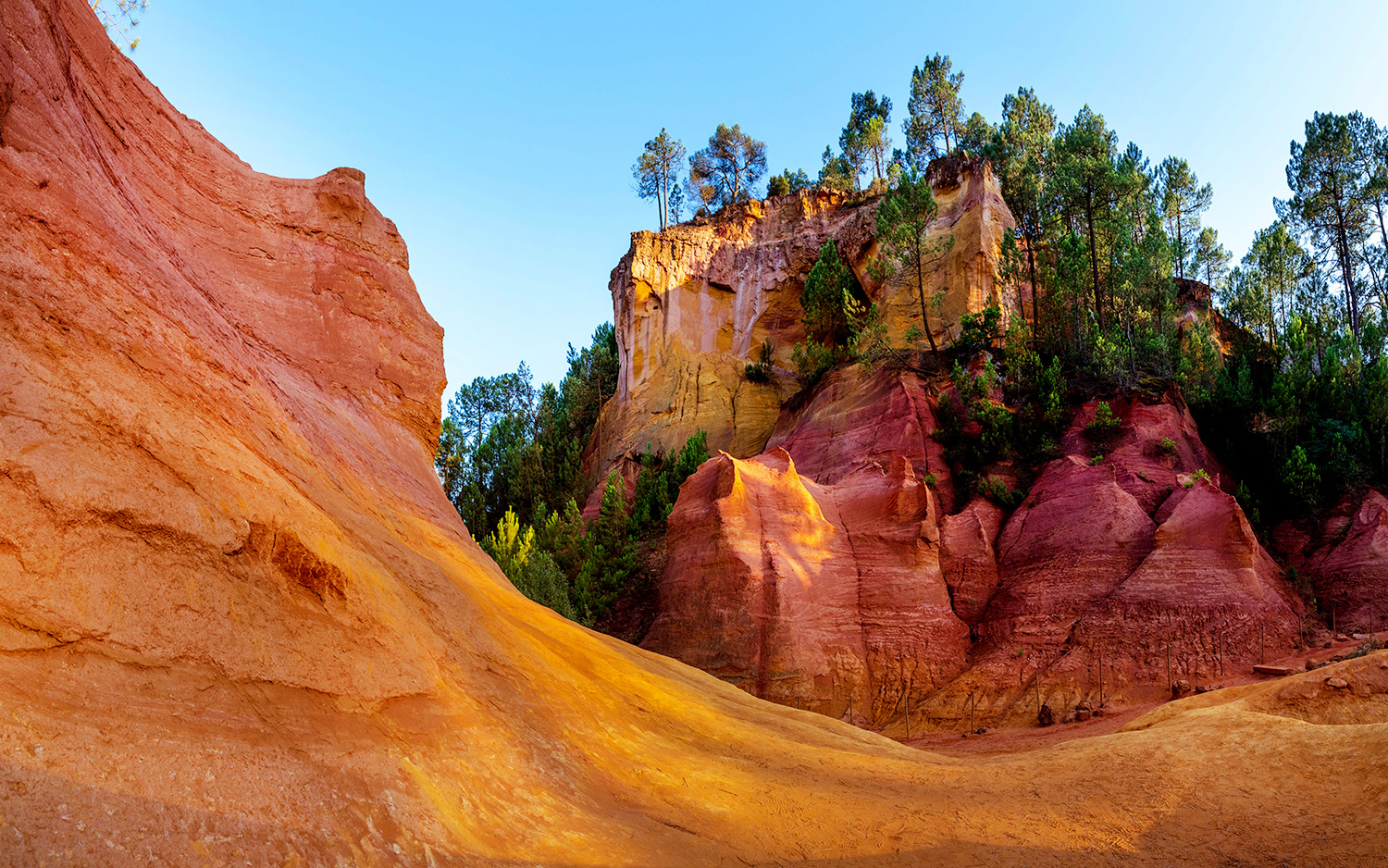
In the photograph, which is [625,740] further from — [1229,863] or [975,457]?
[975,457]

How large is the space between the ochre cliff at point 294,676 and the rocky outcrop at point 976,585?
280 inches

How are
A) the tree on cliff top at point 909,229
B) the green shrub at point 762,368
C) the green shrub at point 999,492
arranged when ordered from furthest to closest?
the green shrub at point 762,368
the tree on cliff top at point 909,229
the green shrub at point 999,492

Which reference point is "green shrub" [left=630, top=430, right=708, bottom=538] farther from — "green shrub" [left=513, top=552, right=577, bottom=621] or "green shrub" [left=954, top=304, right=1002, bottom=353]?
"green shrub" [left=954, top=304, right=1002, bottom=353]

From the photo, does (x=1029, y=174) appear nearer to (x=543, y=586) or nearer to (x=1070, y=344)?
(x=1070, y=344)

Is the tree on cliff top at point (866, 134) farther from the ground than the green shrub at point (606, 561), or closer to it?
farther from the ground

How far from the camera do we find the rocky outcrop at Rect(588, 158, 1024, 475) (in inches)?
1464

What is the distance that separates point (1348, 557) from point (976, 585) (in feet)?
31.1

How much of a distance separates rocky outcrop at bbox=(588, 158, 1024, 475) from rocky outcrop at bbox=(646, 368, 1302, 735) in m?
13.1

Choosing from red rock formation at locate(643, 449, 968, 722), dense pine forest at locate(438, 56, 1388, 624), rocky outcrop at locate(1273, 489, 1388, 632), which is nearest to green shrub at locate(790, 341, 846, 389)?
dense pine forest at locate(438, 56, 1388, 624)

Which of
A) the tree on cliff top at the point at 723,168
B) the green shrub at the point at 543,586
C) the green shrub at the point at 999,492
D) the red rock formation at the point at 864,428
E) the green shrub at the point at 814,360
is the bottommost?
the green shrub at the point at 543,586

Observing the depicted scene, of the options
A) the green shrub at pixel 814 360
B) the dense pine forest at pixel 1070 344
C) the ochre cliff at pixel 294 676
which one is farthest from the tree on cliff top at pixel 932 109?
the ochre cliff at pixel 294 676

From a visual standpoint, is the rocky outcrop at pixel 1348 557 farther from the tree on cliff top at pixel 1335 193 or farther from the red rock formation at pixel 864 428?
the tree on cliff top at pixel 1335 193

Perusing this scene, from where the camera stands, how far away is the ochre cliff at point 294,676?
13.9 ft

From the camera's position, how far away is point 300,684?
5.33 metres
